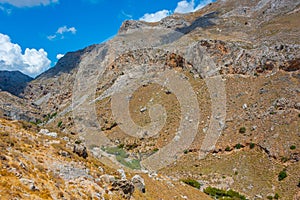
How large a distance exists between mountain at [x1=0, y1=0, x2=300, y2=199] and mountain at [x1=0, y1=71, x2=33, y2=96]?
8111cm

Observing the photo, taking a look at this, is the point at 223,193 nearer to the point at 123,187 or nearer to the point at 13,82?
the point at 123,187

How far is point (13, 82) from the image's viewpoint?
159 meters

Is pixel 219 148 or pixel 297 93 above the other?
pixel 297 93

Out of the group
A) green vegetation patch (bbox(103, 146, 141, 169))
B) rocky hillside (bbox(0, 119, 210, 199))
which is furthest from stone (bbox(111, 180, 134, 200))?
green vegetation patch (bbox(103, 146, 141, 169))

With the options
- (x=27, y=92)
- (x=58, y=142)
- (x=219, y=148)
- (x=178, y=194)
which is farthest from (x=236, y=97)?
(x=27, y=92)

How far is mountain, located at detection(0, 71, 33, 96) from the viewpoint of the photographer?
5792 inches

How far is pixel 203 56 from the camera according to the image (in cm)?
5825

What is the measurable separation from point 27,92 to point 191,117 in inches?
4731

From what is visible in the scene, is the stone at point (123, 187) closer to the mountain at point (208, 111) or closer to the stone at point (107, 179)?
the stone at point (107, 179)

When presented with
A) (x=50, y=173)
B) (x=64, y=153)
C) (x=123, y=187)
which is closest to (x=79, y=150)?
(x=64, y=153)

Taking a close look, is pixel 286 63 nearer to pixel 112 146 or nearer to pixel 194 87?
pixel 194 87

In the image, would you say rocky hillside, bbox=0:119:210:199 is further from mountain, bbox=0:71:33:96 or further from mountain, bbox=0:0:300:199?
mountain, bbox=0:71:33:96

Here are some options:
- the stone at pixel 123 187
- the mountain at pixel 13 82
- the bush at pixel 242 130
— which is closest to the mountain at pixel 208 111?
the bush at pixel 242 130

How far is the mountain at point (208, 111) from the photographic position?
1294 inches
